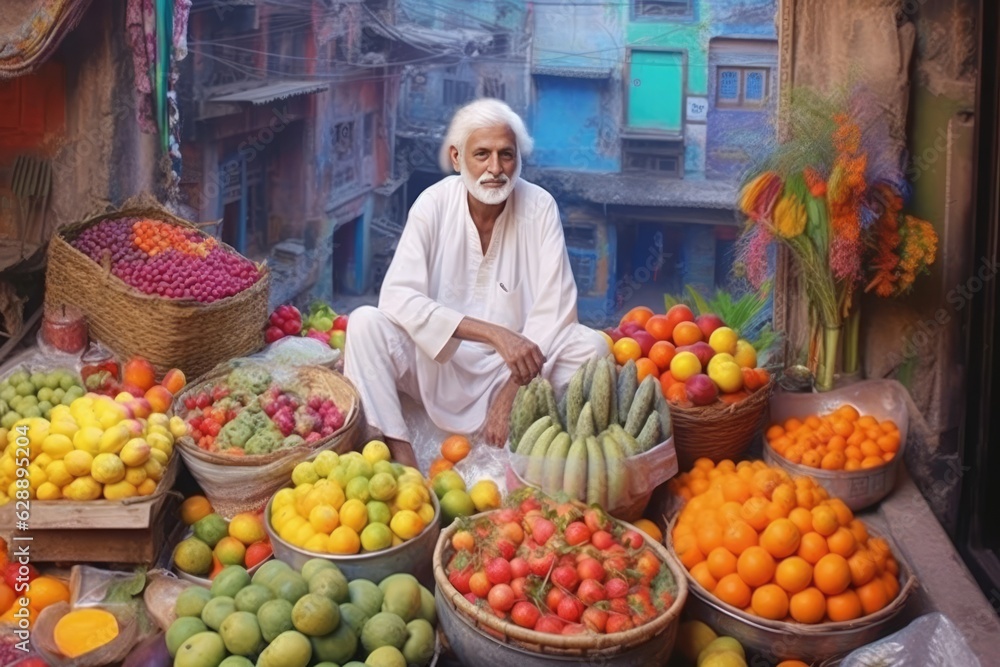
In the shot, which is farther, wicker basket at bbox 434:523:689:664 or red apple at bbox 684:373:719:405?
red apple at bbox 684:373:719:405

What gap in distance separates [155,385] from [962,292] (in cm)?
308

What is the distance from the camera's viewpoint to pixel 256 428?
3.68m

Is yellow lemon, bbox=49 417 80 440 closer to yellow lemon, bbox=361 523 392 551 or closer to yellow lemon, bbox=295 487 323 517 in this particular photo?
yellow lemon, bbox=295 487 323 517

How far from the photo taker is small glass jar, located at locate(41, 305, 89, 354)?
444cm

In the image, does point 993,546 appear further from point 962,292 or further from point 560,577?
point 560,577

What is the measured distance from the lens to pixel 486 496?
11.1 ft

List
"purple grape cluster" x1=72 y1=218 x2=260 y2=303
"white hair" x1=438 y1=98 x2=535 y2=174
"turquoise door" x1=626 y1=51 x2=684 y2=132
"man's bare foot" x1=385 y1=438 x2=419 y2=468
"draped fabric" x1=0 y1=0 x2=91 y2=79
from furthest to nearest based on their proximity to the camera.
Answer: "turquoise door" x1=626 y1=51 x2=684 y2=132 < "draped fabric" x1=0 y1=0 x2=91 y2=79 < "purple grape cluster" x1=72 y1=218 x2=260 y2=303 < "white hair" x1=438 y1=98 x2=535 y2=174 < "man's bare foot" x1=385 y1=438 x2=419 y2=468

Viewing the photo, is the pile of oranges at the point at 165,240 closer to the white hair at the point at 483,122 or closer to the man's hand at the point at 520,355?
the white hair at the point at 483,122

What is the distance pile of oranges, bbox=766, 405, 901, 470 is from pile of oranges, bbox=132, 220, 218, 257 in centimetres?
254

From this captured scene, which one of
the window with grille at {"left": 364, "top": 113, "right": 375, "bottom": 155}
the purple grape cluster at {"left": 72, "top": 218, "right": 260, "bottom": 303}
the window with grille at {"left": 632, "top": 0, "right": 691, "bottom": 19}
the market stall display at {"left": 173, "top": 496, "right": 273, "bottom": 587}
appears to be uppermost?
the window with grille at {"left": 632, "top": 0, "right": 691, "bottom": 19}

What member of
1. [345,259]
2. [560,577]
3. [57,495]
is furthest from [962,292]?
[345,259]

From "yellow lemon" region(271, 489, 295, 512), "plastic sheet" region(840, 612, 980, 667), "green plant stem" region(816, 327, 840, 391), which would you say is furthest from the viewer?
"green plant stem" region(816, 327, 840, 391)

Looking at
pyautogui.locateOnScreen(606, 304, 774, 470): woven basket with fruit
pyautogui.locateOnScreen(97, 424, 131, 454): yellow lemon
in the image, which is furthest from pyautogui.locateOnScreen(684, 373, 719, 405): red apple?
pyautogui.locateOnScreen(97, 424, 131, 454): yellow lemon

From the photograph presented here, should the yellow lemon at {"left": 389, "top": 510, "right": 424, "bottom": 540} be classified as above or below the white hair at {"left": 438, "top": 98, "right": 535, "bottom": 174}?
below
